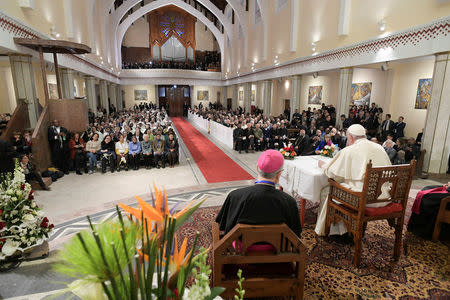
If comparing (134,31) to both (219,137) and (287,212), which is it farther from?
(287,212)

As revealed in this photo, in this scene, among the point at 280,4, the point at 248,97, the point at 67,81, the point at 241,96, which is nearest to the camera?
the point at 67,81

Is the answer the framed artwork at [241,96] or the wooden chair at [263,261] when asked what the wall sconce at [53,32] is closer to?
the wooden chair at [263,261]

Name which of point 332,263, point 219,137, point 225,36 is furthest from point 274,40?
point 332,263

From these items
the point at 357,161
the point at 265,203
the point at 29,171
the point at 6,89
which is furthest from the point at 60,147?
the point at 6,89

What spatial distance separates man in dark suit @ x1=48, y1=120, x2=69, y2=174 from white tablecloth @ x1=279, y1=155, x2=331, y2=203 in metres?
6.36

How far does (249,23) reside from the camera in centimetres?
2111

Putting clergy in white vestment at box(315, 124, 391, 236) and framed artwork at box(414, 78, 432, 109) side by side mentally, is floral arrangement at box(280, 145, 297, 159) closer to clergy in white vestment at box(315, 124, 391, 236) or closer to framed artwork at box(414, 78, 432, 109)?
clergy in white vestment at box(315, 124, 391, 236)

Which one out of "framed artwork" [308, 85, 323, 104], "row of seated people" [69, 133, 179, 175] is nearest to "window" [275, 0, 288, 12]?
"framed artwork" [308, 85, 323, 104]

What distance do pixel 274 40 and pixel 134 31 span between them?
63.5 feet

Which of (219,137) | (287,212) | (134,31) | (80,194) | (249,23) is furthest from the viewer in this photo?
(134,31)

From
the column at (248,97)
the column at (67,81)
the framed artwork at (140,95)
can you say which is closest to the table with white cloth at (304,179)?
the column at (67,81)

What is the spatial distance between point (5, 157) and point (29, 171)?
0.96 m

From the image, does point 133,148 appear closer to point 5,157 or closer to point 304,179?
point 5,157

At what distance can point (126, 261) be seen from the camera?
2.36 ft
